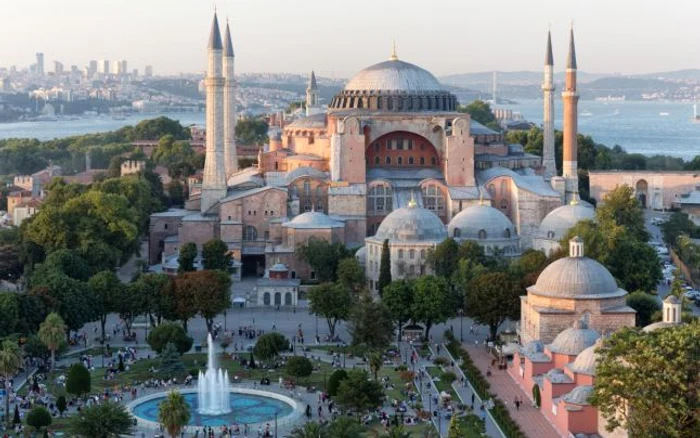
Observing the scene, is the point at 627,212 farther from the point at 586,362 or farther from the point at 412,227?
the point at 586,362

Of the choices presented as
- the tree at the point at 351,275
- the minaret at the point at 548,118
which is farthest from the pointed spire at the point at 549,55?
the tree at the point at 351,275

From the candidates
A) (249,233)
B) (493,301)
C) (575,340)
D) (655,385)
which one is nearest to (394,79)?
(249,233)

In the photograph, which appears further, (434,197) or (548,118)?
(548,118)

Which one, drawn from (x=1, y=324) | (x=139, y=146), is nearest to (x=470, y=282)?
(x=1, y=324)

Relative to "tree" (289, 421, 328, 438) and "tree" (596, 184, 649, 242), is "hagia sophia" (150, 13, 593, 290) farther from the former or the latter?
"tree" (289, 421, 328, 438)

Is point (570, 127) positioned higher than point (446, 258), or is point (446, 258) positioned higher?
point (570, 127)

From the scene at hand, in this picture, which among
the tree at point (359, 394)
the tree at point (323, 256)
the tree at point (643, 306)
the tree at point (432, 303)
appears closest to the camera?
the tree at point (359, 394)

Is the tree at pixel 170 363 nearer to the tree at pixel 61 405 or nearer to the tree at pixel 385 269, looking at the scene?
the tree at pixel 61 405
